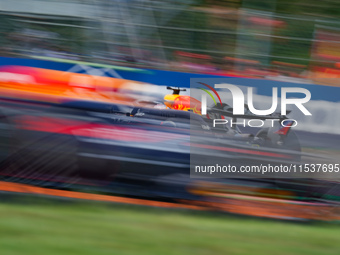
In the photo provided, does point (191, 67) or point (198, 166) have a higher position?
point (191, 67)

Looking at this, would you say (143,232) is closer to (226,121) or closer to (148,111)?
(148,111)

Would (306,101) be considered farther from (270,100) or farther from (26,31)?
(26,31)

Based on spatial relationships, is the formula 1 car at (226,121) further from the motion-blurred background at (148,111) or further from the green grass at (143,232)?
the green grass at (143,232)

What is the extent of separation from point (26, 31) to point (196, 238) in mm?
1952

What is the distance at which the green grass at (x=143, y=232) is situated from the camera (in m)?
2.98

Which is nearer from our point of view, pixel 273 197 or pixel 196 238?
pixel 196 238

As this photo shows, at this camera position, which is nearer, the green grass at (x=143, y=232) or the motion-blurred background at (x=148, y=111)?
the green grass at (x=143, y=232)

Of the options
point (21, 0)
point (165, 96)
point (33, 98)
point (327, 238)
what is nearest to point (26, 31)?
point (21, 0)

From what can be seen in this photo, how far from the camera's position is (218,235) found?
3.41 meters

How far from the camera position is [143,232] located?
334 cm

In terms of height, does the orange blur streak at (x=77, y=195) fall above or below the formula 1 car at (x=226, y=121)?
below

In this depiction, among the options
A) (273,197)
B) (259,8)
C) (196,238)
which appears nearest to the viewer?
(196,238)

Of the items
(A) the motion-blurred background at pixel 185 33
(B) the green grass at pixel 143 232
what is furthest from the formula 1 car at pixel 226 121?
(B) the green grass at pixel 143 232

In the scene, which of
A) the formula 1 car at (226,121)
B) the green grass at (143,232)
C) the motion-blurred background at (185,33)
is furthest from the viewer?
the formula 1 car at (226,121)
